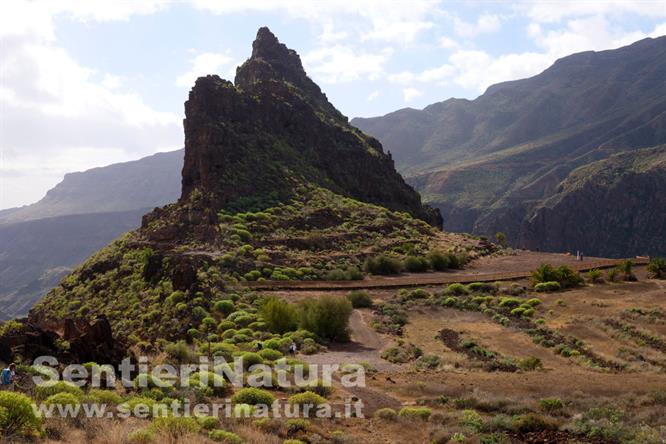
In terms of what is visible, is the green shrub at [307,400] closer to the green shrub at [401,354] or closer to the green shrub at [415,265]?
the green shrub at [401,354]

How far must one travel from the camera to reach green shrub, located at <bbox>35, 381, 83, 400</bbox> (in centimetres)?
1462

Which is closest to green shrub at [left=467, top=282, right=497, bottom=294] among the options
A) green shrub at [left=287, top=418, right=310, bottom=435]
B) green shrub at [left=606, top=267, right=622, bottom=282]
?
green shrub at [left=606, top=267, right=622, bottom=282]

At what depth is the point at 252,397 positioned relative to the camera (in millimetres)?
17594

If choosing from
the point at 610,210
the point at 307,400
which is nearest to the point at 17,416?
the point at 307,400

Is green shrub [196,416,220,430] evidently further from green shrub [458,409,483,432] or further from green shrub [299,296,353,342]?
green shrub [299,296,353,342]

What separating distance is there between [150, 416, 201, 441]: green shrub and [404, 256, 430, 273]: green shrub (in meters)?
44.0

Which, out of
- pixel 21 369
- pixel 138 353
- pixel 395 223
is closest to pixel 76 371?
pixel 21 369

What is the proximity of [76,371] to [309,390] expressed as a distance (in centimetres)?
720

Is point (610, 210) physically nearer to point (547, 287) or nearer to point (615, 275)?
point (615, 275)

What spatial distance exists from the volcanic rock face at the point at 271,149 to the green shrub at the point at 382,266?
1498 centimetres

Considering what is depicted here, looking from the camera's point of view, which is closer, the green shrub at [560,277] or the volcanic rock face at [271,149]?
the green shrub at [560,277]

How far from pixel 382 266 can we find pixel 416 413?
125 feet

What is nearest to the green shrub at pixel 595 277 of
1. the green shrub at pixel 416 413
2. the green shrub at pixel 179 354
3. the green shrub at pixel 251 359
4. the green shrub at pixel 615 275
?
the green shrub at pixel 615 275

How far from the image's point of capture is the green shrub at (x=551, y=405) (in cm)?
1783
